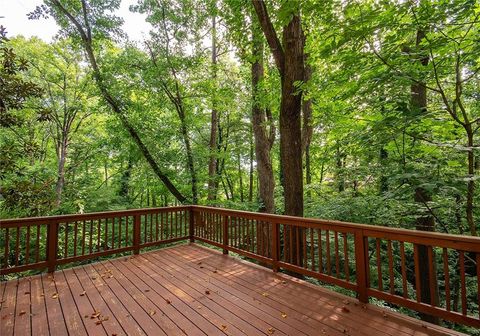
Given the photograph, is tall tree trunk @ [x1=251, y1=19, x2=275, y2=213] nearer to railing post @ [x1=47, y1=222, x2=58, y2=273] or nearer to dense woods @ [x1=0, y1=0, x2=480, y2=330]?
dense woods @ [x1=0, y1=0, x2=480, y2=330]

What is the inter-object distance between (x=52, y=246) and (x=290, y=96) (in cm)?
437

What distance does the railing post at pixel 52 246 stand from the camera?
379 cm

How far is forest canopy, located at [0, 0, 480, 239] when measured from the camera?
3.20 m

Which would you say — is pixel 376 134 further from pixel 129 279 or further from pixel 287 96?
pixel 129 279

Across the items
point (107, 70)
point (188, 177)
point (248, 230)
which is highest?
point (107, 70)

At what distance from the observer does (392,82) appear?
339 centimetres

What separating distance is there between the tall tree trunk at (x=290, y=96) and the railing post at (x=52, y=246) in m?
3.56

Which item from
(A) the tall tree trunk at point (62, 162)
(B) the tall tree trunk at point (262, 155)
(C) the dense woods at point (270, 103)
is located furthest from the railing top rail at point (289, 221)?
(A) the tall tree trunk at point (62, 162)

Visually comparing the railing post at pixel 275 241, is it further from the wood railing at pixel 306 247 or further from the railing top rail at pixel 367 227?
the railing top rail at pixel 367 227

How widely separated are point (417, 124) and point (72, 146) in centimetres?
1196

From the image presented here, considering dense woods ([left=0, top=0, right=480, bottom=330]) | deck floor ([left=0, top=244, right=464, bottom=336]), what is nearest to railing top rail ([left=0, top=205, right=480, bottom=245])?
dense woods ([left=0, top=0, right=480, bottom=330])

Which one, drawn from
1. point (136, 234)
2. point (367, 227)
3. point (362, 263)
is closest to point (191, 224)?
point (136, 234)

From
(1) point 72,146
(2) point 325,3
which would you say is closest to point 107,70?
(1) point 72,146

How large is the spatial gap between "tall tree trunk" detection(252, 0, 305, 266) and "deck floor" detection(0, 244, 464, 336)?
1.17 meters
